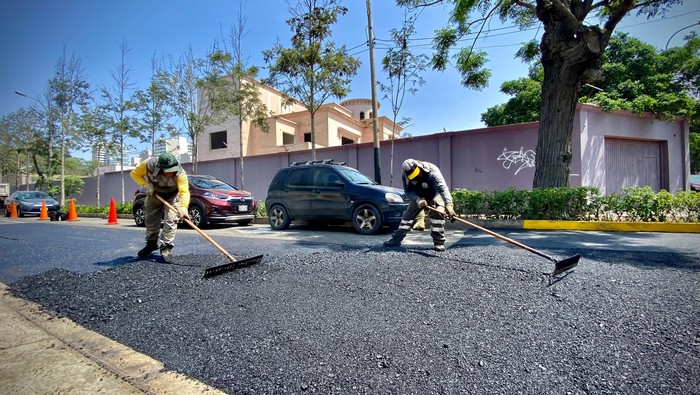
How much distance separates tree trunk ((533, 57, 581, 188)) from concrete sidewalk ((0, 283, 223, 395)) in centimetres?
913

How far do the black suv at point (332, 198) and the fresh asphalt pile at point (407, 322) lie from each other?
119 inches

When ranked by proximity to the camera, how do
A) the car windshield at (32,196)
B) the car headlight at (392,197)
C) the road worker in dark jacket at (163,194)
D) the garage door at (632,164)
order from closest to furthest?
the road worker in dark jacket at (163,194) < the car headlight at (392,197) < the garage door at (632,164) < the car windshield at (32,196)

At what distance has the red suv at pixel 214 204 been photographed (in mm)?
9447

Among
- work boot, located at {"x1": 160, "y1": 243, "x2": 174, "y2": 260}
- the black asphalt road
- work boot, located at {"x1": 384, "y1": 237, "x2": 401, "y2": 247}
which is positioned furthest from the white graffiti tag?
work boot, located at {"x1": 160, "y1": 243, "x2": 174, "y2": 260}

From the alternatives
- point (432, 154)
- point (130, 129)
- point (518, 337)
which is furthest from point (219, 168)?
point (518, 337)

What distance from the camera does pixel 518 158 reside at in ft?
37.7

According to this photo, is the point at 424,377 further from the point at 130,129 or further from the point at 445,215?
the point at 130,129

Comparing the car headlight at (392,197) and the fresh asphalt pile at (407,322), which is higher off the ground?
the car headlight at (392,197)

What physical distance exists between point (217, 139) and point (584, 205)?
74.4ft

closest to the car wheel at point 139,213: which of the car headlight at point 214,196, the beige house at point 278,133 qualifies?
the car headlight at point 214,196

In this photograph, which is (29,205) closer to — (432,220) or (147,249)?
(147,249)

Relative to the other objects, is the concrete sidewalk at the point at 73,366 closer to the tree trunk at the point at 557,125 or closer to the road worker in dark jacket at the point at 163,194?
the road worker in dark jacket at the point at 163,194

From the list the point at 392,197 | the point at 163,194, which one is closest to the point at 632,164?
the point at 392,197

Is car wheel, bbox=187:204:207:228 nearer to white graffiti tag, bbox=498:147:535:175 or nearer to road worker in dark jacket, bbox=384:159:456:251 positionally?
road worker in dark jacket, bbox=384:159:456:251
